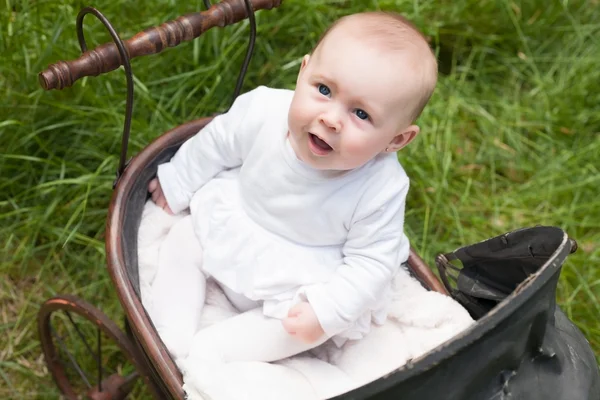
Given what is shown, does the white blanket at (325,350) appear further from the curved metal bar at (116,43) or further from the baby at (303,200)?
the curved metal bar at (116,43)

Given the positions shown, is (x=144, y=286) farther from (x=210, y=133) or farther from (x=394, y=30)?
(x=394, y=30)

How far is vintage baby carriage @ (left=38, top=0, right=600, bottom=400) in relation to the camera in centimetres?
84

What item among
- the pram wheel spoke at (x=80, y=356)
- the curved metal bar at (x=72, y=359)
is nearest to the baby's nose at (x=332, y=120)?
the pram wheel spoke at (x=80, y=356)

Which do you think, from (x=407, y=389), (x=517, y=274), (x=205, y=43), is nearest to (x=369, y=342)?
(x=517, y=274)

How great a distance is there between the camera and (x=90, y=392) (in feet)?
5.15

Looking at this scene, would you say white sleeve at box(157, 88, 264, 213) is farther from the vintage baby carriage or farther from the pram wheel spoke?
the pram wheel spoke

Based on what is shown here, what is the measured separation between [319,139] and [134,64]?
870 millimetres

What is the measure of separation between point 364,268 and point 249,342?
25cm

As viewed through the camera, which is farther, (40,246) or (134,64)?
(134,64)

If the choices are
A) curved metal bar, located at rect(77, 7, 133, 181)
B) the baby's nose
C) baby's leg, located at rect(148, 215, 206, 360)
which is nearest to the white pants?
baby's leg, located at rect(148, 215, 206, 360)

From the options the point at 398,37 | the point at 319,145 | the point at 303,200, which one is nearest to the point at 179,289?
the point at 303,200

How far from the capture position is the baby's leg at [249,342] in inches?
50.3

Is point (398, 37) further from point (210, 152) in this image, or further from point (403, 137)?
point (210, 152)

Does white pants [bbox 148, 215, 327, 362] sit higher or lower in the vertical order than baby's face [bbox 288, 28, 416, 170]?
lower
